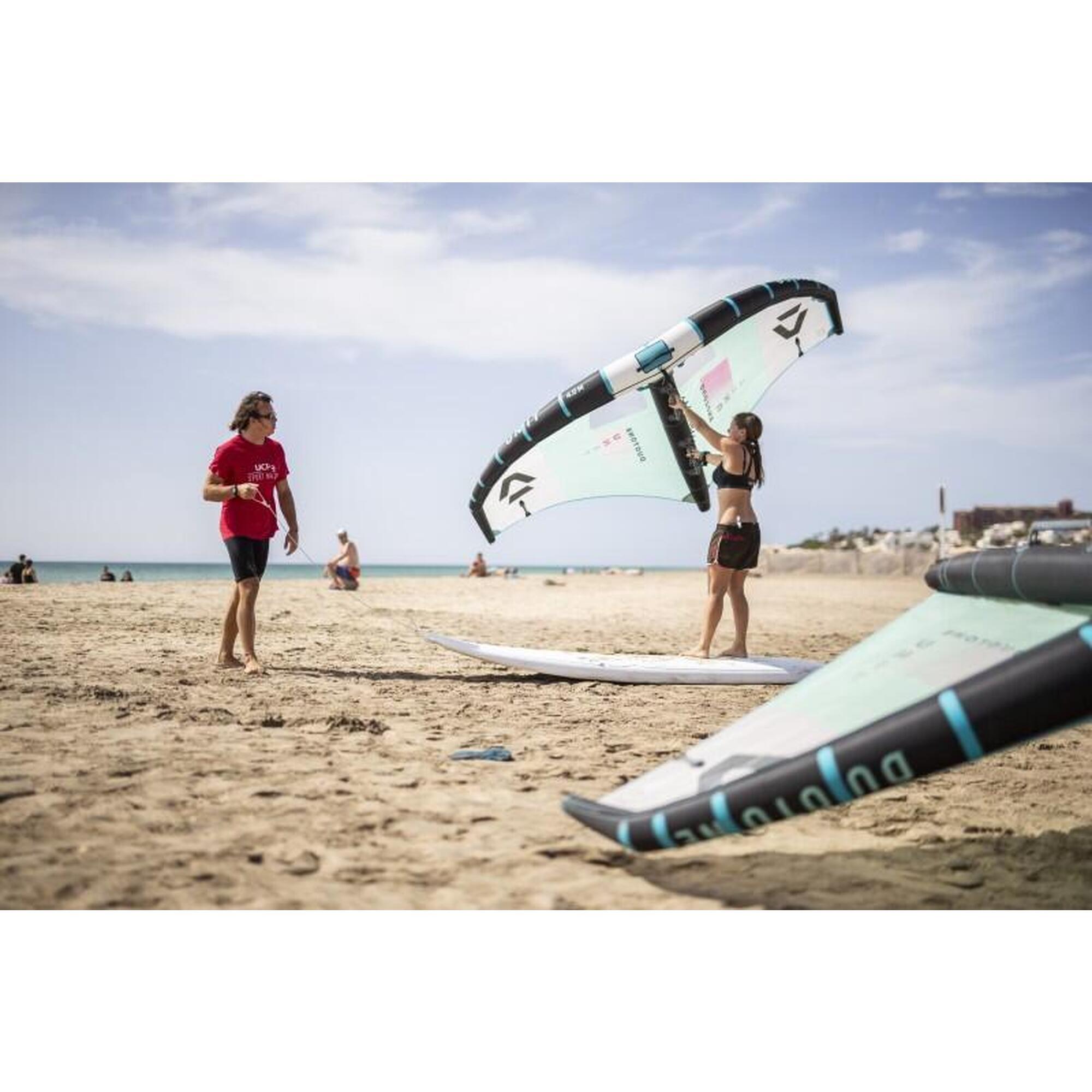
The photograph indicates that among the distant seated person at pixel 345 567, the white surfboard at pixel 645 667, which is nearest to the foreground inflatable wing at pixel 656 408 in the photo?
the white surfboard at pixel 645 667

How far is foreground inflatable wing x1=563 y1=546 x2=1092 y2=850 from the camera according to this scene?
177 centimetres

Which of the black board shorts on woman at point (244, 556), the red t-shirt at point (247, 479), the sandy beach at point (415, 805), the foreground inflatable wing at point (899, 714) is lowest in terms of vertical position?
the sandy beach at point (415, 805)

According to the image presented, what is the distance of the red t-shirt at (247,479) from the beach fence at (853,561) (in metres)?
19.3

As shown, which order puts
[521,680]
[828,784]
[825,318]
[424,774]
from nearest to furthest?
1. [828,784]
2. [424,774]
3. [521,680]
4. [825,318]

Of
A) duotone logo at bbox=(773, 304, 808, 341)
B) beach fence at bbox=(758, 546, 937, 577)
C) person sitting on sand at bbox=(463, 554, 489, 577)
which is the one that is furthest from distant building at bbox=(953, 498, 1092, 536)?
duotone logo at bbox=(773, 304, 808, 341)

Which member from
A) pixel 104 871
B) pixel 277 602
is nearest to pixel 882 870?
pixel 104 871

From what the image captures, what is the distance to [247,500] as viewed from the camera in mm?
5125

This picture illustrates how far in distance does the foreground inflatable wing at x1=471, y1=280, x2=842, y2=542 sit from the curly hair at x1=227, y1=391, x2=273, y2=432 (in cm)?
171

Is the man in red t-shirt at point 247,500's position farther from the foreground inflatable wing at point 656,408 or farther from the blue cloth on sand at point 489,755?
the blue cloth on sand at point 489,755

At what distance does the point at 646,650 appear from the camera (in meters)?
7.09

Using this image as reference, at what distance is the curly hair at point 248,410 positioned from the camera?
512 centimetres

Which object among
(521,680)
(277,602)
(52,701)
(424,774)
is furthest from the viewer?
(277,602)
